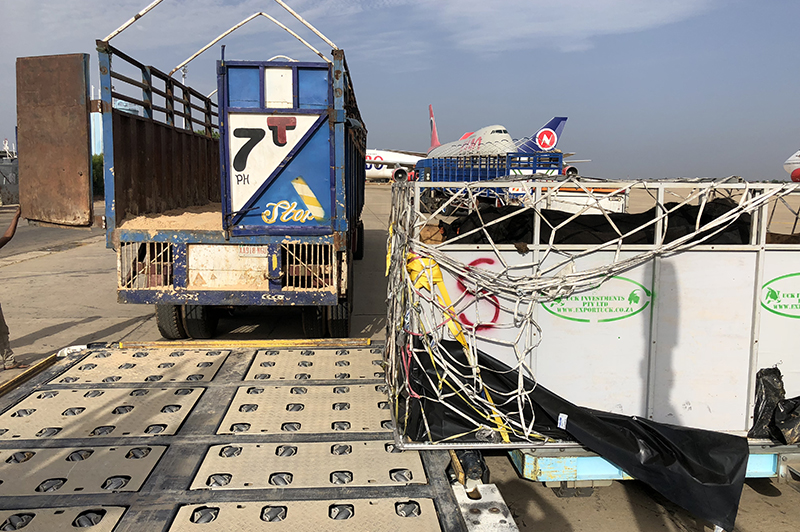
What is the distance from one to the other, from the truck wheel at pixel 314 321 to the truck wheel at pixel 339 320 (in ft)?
0.33

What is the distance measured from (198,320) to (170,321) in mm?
314

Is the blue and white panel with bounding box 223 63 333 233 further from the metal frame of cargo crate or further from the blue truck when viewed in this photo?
the metal frame of cargo crate

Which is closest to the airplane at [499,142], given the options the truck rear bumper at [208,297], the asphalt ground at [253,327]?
the asphalt ground at [253,327]

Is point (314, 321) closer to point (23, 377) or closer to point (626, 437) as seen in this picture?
point (23, 377)

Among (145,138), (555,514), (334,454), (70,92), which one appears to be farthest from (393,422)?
(145,138)

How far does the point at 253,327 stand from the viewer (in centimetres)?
805

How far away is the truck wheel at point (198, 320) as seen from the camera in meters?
6.75

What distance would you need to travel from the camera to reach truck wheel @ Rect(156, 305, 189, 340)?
21.8 feet

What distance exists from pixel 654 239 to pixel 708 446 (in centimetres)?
131

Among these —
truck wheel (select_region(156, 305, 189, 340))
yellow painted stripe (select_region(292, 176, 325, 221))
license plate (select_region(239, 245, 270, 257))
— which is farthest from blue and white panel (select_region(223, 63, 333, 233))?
truck wheel (select_region(156, 305, 189, 340))

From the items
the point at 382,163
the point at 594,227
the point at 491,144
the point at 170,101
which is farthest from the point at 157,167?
the point at 382,163

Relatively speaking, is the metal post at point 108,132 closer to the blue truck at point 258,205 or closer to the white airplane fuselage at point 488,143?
the blue truck at point 258,205

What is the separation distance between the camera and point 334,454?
3.30 meters

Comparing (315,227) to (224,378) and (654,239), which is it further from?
(654,239)
